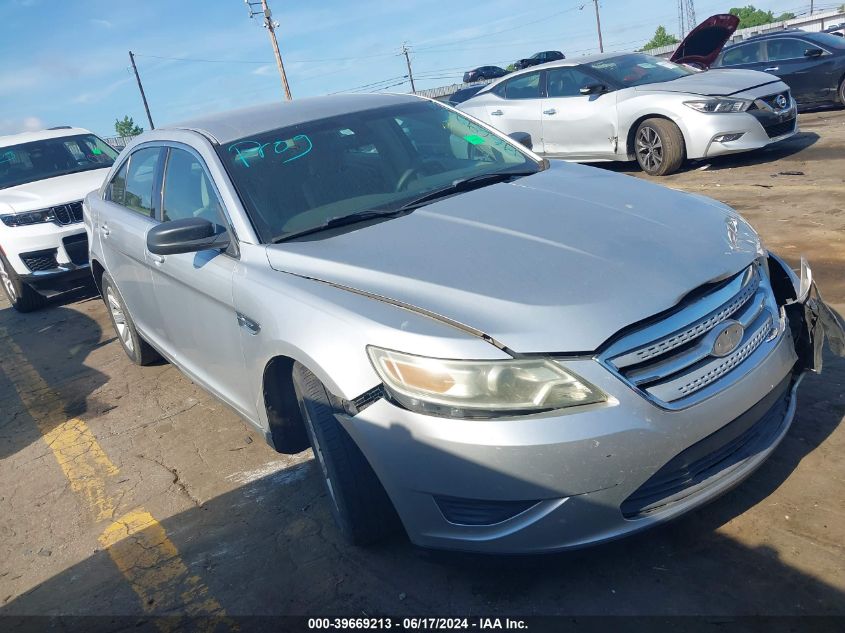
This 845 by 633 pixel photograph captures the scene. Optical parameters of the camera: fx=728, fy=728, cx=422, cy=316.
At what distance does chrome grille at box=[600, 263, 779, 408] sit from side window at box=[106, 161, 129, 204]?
145 inches

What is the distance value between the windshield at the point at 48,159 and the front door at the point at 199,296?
519 cm

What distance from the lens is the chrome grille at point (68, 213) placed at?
7.37 m

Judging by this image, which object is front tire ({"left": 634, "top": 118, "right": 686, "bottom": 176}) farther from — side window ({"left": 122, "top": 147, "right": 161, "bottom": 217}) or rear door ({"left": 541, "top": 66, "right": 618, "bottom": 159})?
side window ({"left": 122, "top": 147, "right": 161, "bottom": 217})

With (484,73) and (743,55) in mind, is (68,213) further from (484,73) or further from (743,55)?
(484,73)

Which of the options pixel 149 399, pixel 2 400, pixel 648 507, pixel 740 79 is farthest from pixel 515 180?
pixel 740 79

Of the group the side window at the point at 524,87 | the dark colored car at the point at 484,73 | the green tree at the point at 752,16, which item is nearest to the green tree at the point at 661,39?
the green tree at the point at 752,16

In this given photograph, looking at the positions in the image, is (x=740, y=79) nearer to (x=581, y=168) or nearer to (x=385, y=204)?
(x=581, y=168)

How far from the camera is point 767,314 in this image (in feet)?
8.39

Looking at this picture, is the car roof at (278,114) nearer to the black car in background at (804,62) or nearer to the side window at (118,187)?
the side window at (118,187)

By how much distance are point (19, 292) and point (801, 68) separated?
11.8 m

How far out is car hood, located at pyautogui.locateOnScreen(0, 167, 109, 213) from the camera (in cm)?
736

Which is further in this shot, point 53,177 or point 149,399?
point 53,177

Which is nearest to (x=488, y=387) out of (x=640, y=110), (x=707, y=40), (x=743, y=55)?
(x=640, y=110)

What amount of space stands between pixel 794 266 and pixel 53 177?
744 cm
